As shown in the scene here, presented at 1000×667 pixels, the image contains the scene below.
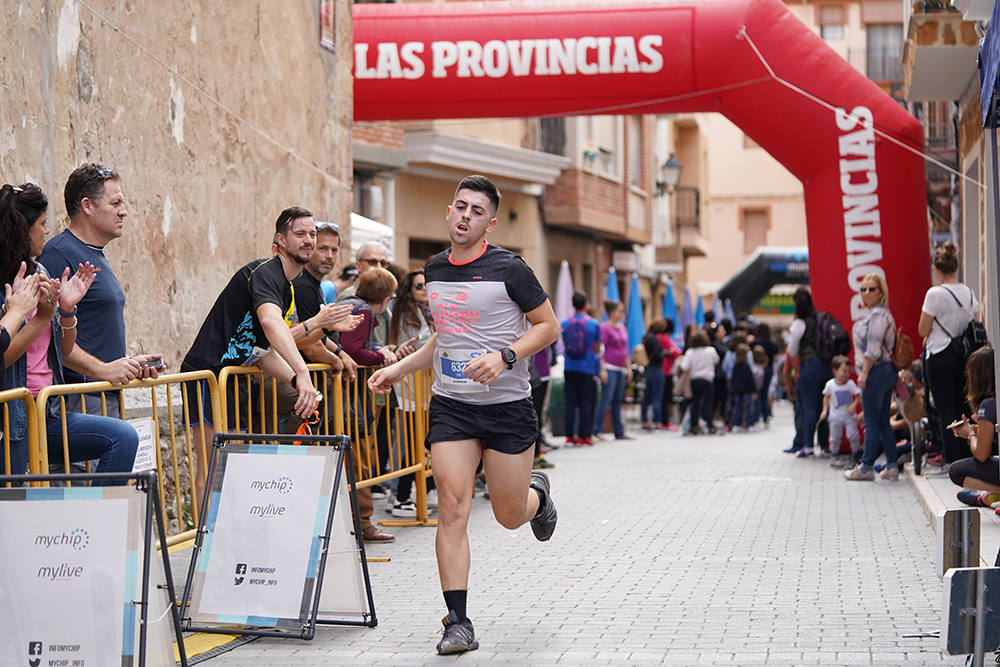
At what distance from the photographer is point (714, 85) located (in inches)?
559

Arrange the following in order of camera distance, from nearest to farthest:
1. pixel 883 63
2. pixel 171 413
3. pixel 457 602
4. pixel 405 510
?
pixel 457 602 < pixel 171 413 < pixel 405 510 < pixel 883 63

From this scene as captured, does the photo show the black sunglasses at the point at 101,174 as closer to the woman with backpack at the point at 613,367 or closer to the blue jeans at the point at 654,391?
the woman with backpack at the point at 613,367

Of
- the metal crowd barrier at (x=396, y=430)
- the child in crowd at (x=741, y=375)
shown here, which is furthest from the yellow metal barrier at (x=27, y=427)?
the child in crowd at (x=741, y=375)

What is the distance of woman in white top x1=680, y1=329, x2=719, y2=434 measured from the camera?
21.4m

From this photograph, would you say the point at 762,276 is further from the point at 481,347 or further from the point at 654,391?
the point at 481,347

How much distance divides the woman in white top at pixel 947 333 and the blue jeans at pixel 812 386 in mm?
3837

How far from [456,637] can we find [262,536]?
968mm

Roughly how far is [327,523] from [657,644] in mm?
1468

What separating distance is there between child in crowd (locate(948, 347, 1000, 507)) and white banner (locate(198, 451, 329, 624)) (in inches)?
169

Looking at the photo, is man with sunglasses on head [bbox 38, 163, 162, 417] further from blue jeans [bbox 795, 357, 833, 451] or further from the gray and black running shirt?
blue jeans [bbox 795, 357, 833, 451]

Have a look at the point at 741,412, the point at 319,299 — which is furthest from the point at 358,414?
the point at 741,412

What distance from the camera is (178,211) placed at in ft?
34.5

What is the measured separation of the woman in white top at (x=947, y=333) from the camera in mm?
11219

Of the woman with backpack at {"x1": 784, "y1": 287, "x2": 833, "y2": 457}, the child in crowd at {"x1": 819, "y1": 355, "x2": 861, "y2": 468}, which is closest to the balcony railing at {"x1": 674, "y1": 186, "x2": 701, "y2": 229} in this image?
the woman with backpack at {"x1": 784, "y1": 287, "x2": 833, "y2": 457}
